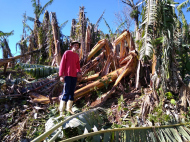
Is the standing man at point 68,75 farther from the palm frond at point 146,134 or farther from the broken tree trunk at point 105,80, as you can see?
the palm frond at point 146,134

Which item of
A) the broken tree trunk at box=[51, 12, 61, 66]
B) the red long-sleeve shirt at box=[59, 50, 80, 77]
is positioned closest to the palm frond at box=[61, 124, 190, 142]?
the red long-sleeve shirt at box=[59, 50, 80, 77]

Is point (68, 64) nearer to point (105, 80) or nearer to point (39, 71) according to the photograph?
point (105, 80)

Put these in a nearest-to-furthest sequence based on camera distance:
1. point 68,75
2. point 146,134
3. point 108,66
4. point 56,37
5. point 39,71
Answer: point 146,134 → point 68,75 → point 108,66 → point 39,71 → point 56,37

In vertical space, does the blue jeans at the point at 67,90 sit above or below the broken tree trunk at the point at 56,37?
below

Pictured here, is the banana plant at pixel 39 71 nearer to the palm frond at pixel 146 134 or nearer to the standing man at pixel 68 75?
the standing man at pixel 68 75

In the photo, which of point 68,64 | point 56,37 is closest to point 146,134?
point 68,64

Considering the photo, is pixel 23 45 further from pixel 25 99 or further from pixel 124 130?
pixel 124 130

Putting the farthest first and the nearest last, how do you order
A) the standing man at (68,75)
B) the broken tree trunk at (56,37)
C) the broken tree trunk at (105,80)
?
1. the broken tree trunk at (56,37)
2. the broken tree trunk at (105,80)
3. the standing man at (68,75)

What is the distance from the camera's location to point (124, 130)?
92.2 inches

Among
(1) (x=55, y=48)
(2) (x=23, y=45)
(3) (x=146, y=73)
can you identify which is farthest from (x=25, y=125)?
(2) (x=23, y=45)

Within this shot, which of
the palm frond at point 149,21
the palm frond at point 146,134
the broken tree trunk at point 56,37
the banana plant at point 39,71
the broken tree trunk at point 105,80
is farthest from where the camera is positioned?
the broken tree trunk at point 56,37

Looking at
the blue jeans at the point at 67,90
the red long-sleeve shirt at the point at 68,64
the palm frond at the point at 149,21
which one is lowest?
the blue jeans at the point at 67,90

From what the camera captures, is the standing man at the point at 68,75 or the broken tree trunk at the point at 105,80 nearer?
the standing man at the point at 68,75

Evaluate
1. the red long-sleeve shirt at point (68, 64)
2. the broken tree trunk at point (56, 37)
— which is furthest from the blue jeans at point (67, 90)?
the broken tree trunk at point (56, 37)
